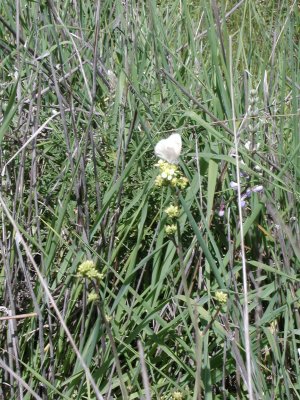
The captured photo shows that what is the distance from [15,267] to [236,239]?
19.8 inches

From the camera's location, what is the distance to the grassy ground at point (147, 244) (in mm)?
1580

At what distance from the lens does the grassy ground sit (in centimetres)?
158

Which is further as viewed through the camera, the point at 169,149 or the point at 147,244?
the point at 147,244

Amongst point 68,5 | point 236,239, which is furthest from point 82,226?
point 68,5

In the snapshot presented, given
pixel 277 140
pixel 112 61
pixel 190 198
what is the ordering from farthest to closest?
pixel 112 61 → pixel 277 140 → pixel 190 198

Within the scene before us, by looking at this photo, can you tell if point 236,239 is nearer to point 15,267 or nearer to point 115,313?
point 115,313

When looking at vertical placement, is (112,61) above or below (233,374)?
above

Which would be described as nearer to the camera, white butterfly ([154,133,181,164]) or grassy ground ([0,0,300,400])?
white butterfly ([154,133,181,164])

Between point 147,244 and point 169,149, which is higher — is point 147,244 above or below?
below

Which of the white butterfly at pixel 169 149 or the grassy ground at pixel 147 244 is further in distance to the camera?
the grassy ground at pixel 147 244

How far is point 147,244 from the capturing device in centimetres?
185

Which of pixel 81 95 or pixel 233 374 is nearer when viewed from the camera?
pixel 233 374

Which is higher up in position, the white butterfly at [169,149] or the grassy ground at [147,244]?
the white butterfly at [169,149]

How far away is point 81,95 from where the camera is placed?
213cm
